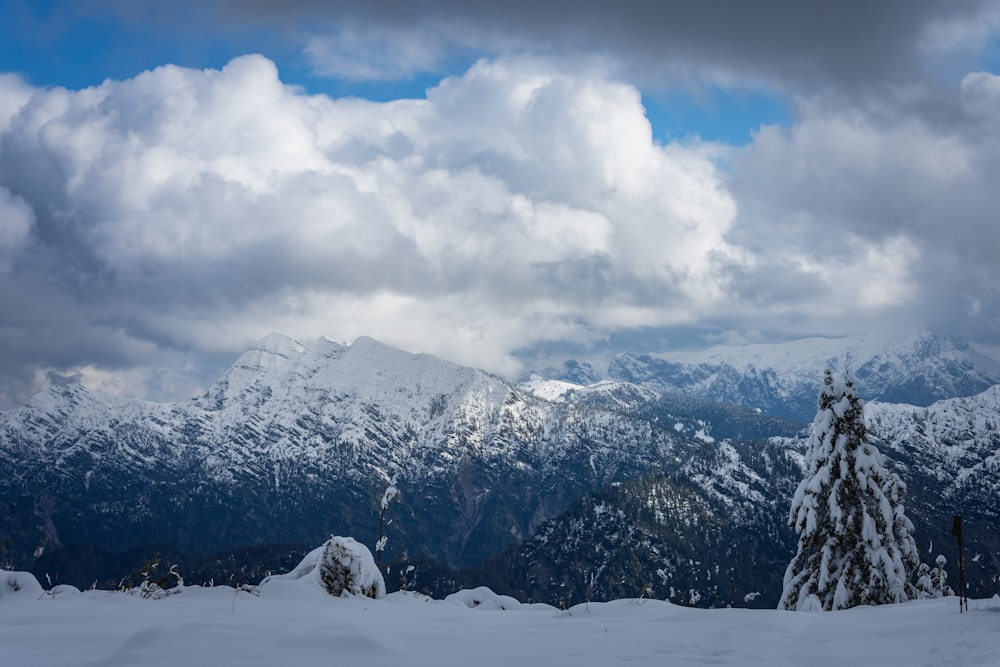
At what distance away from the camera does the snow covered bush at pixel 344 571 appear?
56.0ft

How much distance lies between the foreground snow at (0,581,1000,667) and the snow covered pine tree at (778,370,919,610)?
14520 millimetres

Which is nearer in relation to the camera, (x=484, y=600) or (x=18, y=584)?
(x=18, y=584)

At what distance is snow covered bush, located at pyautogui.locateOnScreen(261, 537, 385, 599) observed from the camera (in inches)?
672

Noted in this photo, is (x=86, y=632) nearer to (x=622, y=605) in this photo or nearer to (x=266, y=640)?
(x=266, y=640)

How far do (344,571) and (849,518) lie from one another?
20098 mm

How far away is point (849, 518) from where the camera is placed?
91.2ft

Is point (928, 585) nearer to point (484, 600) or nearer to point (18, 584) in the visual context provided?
point (484, 600)

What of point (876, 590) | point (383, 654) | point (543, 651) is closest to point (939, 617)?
point (543, 651)

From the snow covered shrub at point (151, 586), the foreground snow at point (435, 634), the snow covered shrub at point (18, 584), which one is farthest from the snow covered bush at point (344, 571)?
the snow covered shrub at point (18, 584)

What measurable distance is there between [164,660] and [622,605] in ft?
36.8

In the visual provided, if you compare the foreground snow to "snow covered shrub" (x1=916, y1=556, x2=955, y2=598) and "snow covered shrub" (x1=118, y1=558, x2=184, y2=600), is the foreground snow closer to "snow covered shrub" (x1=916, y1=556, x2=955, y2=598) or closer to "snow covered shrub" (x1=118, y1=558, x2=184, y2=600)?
"snow covered shrub" (x1=118, y1=558, x2=184, y2=600)

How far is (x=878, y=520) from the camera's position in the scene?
91.2 ft

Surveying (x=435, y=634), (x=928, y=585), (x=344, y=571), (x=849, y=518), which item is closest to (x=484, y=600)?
(x=344, y=571)

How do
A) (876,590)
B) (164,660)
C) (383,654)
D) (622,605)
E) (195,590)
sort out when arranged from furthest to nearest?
(876,590), (622,605), (195,590), (383,654), (164,660)
